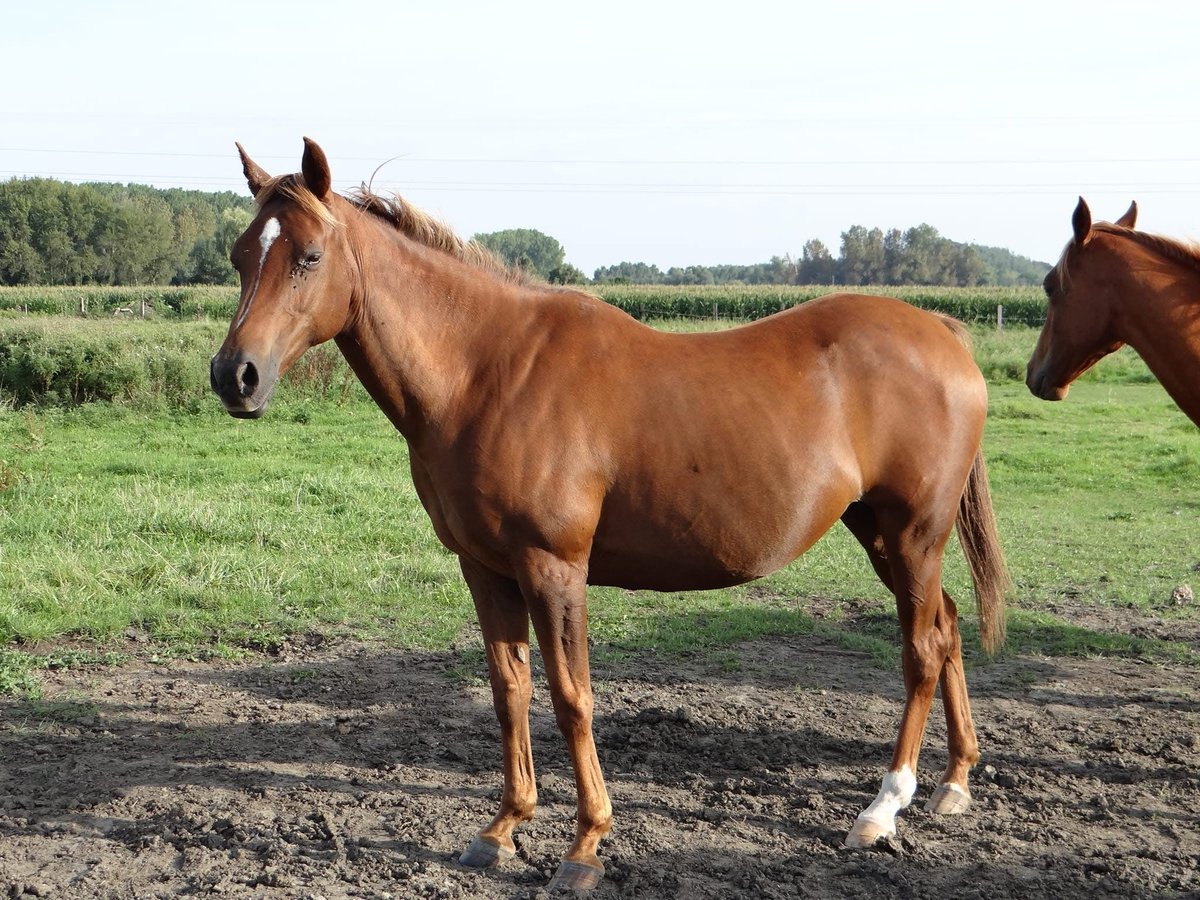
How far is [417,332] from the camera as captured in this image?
349 cm

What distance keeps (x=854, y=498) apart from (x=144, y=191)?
372 feet

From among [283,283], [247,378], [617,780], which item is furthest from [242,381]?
[617,780]

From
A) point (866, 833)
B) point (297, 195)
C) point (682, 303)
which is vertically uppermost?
point (682, 303)

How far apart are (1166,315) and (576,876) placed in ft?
9.68

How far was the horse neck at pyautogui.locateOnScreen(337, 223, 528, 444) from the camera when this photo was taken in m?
3.42

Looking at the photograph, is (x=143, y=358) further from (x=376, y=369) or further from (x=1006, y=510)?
(x=376, y=369)

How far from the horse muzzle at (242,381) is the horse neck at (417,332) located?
41cm

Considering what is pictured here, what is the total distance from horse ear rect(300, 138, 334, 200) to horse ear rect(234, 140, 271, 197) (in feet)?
0.86

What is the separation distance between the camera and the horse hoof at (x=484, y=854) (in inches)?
142

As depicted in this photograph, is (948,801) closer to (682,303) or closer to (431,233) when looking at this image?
(431,233)

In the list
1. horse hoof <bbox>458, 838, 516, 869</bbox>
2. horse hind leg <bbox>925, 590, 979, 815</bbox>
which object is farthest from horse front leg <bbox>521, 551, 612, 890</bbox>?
horse hind leg <bbox>925, 590, 979, 815</bbox>

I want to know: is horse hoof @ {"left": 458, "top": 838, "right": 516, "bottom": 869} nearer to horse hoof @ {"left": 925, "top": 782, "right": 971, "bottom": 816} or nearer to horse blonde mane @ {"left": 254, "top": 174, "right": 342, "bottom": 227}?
horse hoof @ {"left": 925, "top": 782, "right": 971, "bottom": 816}

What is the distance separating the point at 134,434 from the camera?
45.1 ft

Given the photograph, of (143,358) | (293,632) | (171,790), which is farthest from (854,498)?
(143,358)
